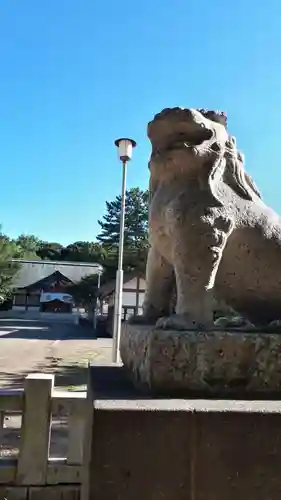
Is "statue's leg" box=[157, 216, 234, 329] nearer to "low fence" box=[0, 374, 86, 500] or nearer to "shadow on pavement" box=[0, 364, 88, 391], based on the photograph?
"low fence" box=[0, 374, 86, 500]

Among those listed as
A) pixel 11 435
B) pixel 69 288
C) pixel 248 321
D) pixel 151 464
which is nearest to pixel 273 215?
pixel 248 321

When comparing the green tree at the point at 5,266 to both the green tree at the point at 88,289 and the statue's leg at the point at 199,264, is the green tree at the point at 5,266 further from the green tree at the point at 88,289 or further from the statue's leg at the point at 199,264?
the statue's leg at the point at 199,264

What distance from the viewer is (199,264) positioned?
70.7 inches

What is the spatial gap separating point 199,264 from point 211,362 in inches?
15.8

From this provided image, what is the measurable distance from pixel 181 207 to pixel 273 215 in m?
0.46

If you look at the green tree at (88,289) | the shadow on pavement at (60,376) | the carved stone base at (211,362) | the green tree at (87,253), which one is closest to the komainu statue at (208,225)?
the carved stone base at (211,362)

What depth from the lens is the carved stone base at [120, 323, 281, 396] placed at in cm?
158

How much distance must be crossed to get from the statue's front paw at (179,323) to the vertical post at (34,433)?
4.75 feet

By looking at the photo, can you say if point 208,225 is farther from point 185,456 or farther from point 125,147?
point 125,147

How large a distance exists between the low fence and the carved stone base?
1371mm

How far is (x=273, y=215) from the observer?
2006mm

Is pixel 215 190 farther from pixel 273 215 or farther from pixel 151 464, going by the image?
pixel 151 464

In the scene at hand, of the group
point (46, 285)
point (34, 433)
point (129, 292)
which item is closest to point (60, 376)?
point (34, 433)

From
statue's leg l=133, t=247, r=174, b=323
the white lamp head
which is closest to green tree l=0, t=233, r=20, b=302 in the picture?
the white lamp head
